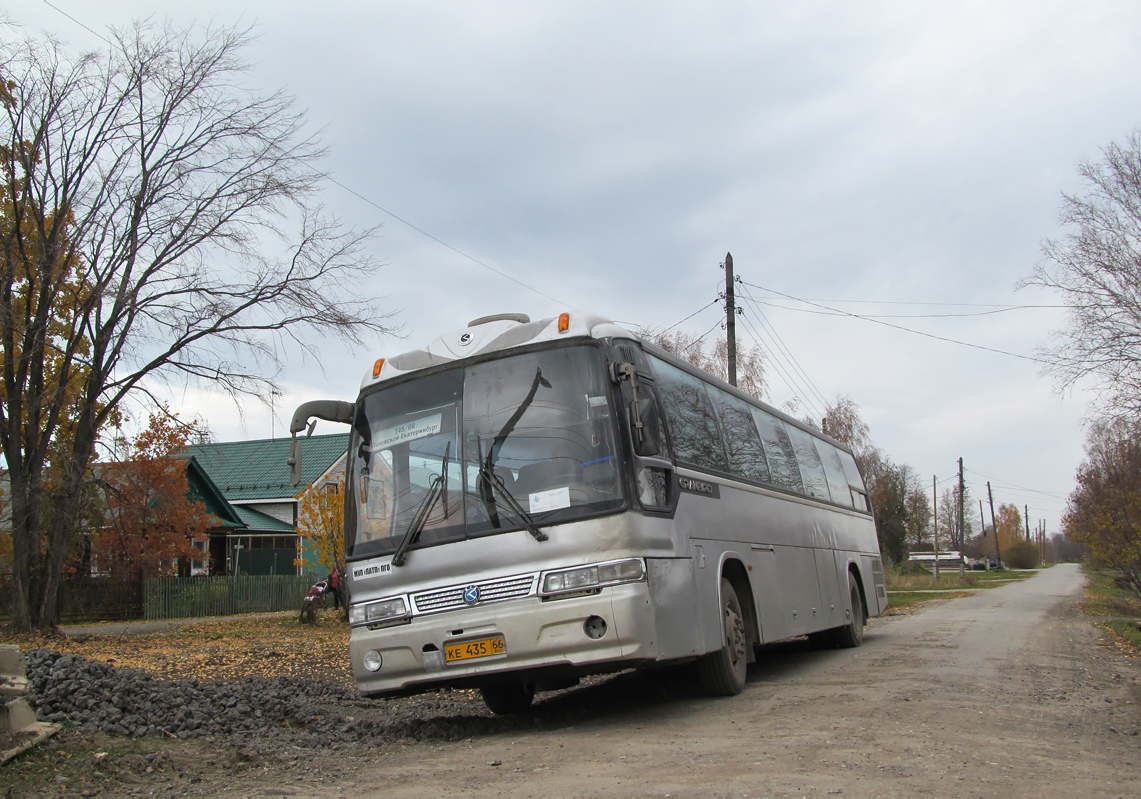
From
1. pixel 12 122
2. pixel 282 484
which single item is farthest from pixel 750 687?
pixel 282 484

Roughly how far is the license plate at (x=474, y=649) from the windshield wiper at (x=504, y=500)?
824 millimetres

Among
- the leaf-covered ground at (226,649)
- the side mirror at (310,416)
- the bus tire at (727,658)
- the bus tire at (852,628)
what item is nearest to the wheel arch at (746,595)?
the bus tire at (727,658)

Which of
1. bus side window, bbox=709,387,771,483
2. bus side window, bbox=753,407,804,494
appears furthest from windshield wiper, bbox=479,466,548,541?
bus side window, bbox=753,407,804,494

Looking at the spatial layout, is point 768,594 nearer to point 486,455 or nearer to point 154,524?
point 486,455

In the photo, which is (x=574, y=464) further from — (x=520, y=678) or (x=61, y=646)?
(x=61, y=646)

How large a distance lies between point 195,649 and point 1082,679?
12.9 m

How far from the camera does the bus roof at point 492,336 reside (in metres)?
7.65

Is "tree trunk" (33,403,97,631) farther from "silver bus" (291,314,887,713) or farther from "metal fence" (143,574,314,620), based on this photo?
"silver bus" (291,314,887,713)

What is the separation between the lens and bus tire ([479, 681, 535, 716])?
8.60 meters

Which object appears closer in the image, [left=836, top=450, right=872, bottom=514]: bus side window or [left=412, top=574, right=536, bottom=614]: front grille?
[left=412, top=574, right=536, bottom=614]: front grille

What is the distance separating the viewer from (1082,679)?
995cm

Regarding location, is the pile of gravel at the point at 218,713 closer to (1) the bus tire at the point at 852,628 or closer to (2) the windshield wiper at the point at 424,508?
(2) the windshield wiper at the point at 424,508

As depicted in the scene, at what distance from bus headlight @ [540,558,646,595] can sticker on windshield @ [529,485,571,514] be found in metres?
0.47

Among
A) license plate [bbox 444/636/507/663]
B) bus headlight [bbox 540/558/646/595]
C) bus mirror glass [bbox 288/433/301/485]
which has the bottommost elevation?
license plate [bbox 444/636/507/663]
